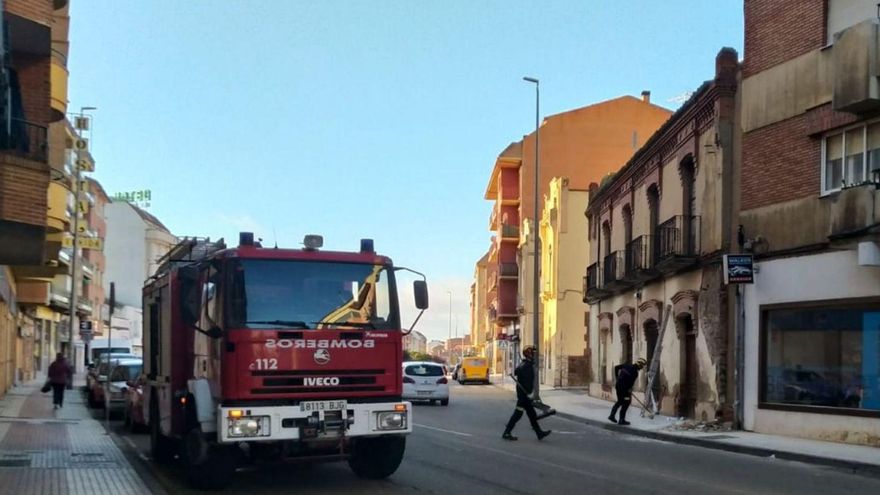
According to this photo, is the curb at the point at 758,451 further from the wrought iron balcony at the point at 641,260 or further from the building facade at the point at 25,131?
the building facade at the point at 25,131

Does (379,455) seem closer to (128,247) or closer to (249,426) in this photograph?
(249,426)

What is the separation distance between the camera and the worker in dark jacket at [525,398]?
1761 centimetres

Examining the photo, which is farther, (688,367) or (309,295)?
(688,367)

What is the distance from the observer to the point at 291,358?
10078 mm

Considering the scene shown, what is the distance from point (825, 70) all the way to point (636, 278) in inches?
450

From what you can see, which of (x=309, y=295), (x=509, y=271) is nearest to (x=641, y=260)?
(x=309, y=295)

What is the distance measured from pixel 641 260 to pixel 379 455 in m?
18.1

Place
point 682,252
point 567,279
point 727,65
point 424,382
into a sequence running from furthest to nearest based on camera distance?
point 567,279, point 424,382, point 682,252, point 727,65

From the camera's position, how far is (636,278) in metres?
28.5

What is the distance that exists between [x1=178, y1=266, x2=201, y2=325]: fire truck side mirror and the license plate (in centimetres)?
170

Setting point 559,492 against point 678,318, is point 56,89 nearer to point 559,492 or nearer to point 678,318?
point 559,492

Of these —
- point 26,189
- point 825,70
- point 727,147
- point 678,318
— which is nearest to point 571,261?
point 678,318

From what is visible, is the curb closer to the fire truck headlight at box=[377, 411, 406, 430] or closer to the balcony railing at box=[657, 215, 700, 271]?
the balcony railing at box=[657, 215, 700, 271]

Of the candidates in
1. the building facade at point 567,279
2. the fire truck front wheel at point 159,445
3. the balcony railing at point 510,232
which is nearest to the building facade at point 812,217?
the fire truck front wheel at point 159,445
